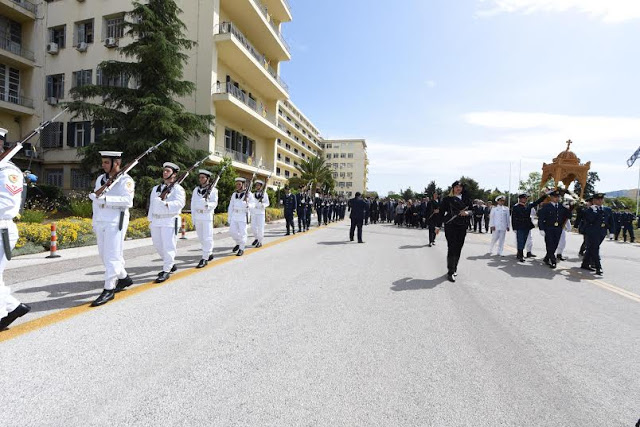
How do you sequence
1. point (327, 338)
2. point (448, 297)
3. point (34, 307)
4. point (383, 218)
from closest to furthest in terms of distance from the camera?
point (327, 338) → point (34, 307) → point (448, 297) → point (383, 218)

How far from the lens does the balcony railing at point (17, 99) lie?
79.3 ft

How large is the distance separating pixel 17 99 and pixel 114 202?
29.2m

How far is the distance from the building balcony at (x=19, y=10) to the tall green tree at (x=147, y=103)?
15286 millimetres

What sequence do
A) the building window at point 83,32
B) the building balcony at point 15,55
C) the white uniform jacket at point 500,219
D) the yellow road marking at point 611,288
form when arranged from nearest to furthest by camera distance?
the yellow road marking at point 611,288
the white uniform jacket at point 500,219
the building balcony at point 15,55
the building window at point 83,32

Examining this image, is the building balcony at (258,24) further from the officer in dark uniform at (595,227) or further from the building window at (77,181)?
the officer in dark uniform at (595,227)

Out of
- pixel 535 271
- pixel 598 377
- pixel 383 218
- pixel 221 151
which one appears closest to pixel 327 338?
pixel 598 377

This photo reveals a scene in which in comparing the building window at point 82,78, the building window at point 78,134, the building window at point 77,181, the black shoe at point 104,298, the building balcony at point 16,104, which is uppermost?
the building window at point 82,78

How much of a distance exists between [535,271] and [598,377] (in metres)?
6.23

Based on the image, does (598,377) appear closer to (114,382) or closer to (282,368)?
(282,368)

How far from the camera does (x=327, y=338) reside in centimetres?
365

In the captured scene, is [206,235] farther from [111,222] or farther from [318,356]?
[318,356]

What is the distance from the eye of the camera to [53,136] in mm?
25312

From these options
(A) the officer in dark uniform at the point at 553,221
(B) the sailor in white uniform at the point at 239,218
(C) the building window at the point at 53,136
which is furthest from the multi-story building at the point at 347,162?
(B) the sailor in white uniform at the point at 239,218

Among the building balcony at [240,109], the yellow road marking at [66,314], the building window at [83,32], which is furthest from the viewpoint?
the building window at [83,32]
